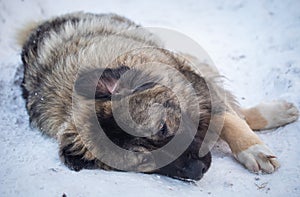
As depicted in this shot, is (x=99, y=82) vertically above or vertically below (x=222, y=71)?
above

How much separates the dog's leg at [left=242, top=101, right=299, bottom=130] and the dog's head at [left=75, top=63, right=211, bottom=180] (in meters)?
0.92

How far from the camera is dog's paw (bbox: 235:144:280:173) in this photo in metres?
2.98

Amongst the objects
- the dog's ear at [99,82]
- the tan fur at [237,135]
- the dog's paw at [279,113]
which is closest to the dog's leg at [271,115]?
the dog's paw at [279,113]

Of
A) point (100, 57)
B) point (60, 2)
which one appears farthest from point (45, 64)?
point (60, 2)

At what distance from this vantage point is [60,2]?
6977 mm

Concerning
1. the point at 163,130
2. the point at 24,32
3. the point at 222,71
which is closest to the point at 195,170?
the point at 163,130

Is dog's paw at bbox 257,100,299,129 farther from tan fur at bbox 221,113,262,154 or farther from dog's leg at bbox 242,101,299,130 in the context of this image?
tan fur at bbox 221,113,262,154

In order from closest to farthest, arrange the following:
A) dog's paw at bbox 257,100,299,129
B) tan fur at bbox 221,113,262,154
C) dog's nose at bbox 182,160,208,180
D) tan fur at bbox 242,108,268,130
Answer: dog's nose at bbox 182,160,208,180, tan fur at bbox 221,113,262,154, dog's paw at bbox 257,100,299,129, tan fur at bbox 242,108,268,130

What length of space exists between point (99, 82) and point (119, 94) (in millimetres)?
196

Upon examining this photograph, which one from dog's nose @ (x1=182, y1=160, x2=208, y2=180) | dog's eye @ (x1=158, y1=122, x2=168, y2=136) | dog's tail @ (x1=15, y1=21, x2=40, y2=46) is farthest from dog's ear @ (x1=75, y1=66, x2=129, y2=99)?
dog's tail @ (x1=15, y1=21, x2=40, y2=46)

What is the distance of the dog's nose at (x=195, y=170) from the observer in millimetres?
2752

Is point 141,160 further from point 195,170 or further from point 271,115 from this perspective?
point 271,115

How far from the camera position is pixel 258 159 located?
3033 mm

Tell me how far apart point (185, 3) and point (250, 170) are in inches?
173
